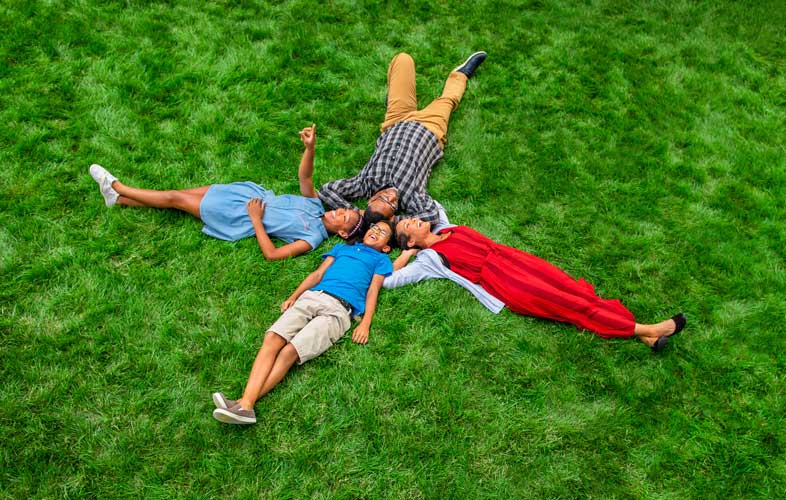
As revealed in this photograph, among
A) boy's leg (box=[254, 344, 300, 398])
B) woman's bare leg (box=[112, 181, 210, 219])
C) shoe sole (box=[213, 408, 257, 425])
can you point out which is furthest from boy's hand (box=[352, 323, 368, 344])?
woman's bare leg (box=[112, 181, 210, 219])

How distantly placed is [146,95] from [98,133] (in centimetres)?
72

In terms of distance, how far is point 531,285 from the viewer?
4590 mm

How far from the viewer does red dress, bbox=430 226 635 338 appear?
4.46m

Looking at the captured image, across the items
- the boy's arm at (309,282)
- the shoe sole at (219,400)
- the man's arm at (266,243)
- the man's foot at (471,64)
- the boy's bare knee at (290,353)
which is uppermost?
the man's foot at (471,64)

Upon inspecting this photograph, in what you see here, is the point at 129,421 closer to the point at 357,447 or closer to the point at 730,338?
the point at 357,447

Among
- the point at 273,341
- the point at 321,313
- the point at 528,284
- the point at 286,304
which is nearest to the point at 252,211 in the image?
the point at 286,304

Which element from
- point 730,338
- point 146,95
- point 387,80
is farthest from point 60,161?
point 730,338

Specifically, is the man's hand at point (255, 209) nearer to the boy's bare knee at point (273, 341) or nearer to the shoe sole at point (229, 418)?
the boy's bare knee at point (273, 341)

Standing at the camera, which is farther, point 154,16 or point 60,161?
point 154,16

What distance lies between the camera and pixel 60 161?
5.21 meters

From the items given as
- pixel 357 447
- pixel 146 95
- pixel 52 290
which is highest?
pixel 146 95

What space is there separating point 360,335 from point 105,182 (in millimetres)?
2822

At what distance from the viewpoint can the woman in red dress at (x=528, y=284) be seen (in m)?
4.44

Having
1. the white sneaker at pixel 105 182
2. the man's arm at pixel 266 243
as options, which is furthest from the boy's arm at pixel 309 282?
the white sneaker at pixel 105 182
